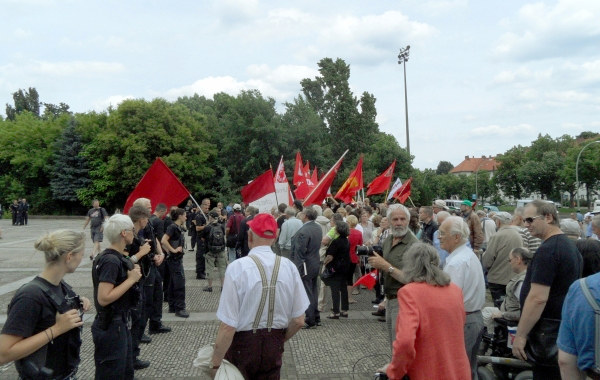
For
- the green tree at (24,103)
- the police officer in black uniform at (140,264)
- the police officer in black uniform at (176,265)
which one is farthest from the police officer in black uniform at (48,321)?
the green tree at (24,103)

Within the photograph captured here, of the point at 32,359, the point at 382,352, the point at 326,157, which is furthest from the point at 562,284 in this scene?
the point at 326,157

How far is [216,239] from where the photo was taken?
33.2 ft

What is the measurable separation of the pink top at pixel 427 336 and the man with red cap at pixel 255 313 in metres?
0.82

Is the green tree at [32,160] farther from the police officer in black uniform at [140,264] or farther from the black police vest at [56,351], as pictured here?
the black police vest at [56,351]

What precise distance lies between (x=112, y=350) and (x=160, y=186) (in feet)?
15.2

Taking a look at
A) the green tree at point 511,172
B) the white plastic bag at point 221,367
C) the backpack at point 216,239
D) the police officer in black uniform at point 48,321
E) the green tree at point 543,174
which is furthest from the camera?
the green tree at point 511,172

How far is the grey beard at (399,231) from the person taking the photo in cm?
488

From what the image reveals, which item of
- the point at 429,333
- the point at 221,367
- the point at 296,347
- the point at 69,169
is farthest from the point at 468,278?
the point at 69,169

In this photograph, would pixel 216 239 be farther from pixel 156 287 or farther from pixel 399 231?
pixel 399 231

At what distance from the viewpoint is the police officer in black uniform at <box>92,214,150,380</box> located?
384 centimetres

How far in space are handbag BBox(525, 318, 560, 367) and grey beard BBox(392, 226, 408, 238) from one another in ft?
4.96

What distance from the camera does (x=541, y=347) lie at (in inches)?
147

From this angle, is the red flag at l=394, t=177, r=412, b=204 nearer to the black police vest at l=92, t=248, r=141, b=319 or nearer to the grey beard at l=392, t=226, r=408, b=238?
the grey beard at l=392, t=226, r=408, b=238

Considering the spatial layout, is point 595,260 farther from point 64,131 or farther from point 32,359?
point 64,131
